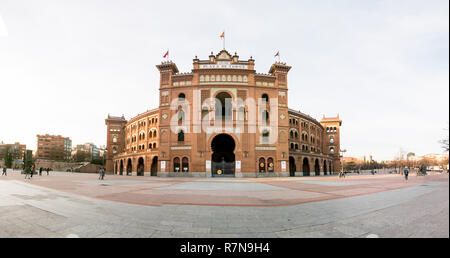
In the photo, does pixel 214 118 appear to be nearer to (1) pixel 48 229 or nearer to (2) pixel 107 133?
(1) pixel 48 229

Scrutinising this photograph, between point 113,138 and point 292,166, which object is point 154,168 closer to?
point 113,138

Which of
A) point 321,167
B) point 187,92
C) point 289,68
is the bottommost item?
point 321,167

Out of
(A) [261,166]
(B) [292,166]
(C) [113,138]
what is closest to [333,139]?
(B) [292,166]

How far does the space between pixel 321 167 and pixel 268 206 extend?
45.5 m

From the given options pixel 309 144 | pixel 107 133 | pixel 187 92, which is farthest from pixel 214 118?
pixel 107 133

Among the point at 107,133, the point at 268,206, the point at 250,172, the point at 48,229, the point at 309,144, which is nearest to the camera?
the point at 48,229

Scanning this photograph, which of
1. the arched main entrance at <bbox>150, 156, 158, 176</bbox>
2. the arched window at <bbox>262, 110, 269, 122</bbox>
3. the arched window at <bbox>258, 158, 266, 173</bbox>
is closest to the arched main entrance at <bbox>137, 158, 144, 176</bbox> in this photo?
the arched main entrance at <bbox>150, 156, 158, 176</bbox>

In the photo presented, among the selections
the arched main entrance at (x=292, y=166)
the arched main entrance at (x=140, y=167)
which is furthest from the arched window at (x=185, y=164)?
the arched main entrance at (x=292, y=166)

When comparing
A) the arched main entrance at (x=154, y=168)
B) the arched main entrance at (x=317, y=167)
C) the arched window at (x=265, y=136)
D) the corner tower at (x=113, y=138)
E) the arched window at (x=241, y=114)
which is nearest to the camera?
the arched window at (x=241, y=114)

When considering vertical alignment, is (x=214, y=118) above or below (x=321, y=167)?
above

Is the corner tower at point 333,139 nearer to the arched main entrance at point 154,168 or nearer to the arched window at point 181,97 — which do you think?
the arched window at point 181,97

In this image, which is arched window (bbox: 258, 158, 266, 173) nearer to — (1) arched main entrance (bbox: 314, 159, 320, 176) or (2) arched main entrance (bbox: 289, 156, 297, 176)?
(2) arched main entrance (bbox: 289, 156, 297, 176)

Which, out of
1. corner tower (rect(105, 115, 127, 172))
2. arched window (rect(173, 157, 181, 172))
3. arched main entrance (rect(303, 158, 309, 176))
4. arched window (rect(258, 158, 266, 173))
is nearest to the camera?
arched window (rect(258, 158, 266, 173))

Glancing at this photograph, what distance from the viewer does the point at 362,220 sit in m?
5.79
